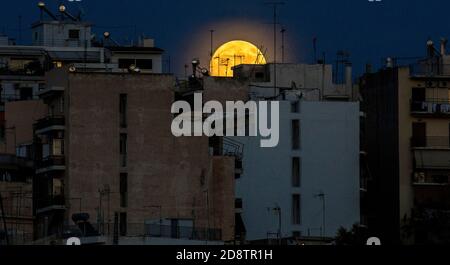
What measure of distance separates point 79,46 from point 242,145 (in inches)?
724

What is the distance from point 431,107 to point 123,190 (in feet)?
45.3

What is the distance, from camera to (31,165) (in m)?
70.9

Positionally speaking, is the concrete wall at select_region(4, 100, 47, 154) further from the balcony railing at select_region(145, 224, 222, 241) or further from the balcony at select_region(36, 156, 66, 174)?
the balcony railing at select_region(145, 224, 222, 241)

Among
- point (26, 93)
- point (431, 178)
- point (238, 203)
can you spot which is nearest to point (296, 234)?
point (238, 203)

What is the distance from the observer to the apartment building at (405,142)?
7119 cm

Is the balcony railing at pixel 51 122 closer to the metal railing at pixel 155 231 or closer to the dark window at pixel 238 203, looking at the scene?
the metal railing at pixel 155 231

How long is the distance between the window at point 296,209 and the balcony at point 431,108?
6159 mm

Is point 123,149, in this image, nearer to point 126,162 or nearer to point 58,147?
point 126,162

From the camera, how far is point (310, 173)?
70250 millimetres

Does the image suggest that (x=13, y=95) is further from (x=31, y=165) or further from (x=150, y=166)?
(x=150, y=166)

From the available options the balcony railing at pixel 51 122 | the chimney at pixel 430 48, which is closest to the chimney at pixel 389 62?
the chimney at pixel 430 48
